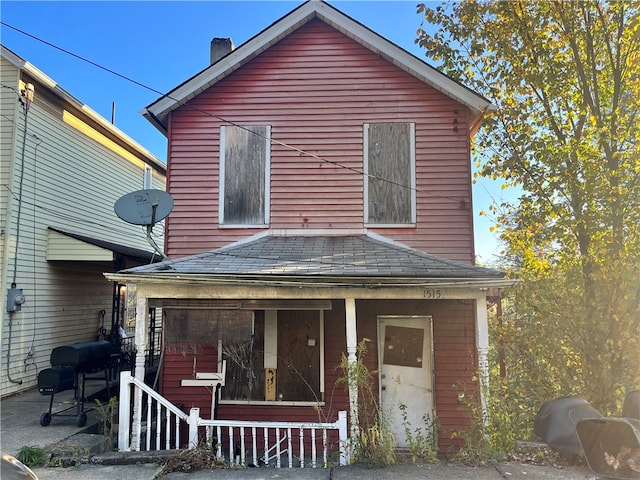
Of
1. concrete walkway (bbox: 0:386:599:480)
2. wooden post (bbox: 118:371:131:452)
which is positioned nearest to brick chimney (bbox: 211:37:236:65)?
wooden post (bbox: 118:371:131:452)

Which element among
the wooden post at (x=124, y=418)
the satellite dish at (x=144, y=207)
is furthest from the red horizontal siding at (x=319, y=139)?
the wooden post at (x=124, y=418)

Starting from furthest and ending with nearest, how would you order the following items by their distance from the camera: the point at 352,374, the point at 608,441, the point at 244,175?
the point at 244,175, the point at 352,374, the point at 608,441

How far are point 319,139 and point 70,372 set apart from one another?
565cm

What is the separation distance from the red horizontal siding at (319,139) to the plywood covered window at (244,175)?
0.44 ft

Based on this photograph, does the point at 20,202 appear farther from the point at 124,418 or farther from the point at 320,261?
the point at 320,261

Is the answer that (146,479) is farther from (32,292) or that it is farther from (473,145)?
(473,145)

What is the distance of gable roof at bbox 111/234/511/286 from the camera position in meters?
6.02

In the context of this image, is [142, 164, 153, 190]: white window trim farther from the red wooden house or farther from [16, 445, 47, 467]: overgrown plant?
[16, 445, 47, 467]: overgrown plant

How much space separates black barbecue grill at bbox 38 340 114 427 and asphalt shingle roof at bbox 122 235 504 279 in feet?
6.80

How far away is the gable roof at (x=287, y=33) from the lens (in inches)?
316

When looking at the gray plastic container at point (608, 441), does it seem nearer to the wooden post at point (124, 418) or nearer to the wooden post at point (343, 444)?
the wooden post at point (343, 444)

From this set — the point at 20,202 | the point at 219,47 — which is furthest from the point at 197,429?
the point at 219,47

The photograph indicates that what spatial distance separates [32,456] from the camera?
531cm

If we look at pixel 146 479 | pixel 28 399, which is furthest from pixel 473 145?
pixel 28 399
